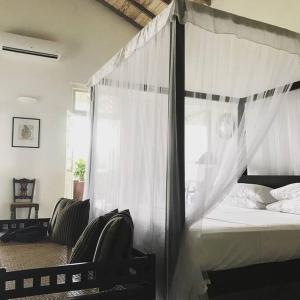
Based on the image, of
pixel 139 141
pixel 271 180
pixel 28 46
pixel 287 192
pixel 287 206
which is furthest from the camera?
pixel 28 46

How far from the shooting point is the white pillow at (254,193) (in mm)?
3473

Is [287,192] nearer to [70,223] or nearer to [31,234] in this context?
[70,223]

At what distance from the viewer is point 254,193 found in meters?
3.51

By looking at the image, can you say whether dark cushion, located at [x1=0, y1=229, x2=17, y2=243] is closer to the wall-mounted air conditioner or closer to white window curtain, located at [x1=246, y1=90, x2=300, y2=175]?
white window curtain, located at [x1=246, y1=90, x2=300, y2=175]

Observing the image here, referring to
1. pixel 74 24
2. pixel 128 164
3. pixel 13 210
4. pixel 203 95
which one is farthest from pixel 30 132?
pixel 203 95

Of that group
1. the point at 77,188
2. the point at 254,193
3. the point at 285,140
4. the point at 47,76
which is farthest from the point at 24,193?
the point at 285,140

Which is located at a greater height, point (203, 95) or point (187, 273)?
point (203, 95)

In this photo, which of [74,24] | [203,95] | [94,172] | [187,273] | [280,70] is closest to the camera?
[187,273]

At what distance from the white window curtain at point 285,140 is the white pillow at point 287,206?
1.49 ft

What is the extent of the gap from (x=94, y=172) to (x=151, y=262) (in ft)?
5.42

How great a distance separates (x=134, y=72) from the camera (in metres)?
2.76

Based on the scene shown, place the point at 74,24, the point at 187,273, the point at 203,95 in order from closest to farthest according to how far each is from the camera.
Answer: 1. the point at 187,273
2. the point at 203,95
3. the point at 74,24

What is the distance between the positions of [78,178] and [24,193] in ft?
2.81

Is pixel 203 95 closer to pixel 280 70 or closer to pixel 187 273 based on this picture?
pixel 280 70
